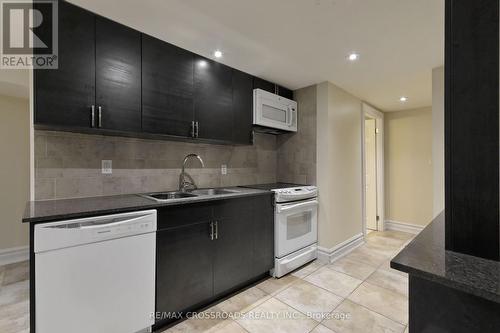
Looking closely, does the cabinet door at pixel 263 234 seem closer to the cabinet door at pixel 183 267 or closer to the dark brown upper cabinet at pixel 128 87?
the cabinet door at pixel 183 267

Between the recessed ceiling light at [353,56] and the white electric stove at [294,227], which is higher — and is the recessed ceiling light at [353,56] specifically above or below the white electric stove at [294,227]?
above

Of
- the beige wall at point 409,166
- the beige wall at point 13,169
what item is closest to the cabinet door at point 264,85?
the beige wall at point 409,166

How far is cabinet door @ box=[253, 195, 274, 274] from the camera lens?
233 centimetres

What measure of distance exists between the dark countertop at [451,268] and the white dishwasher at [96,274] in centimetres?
148

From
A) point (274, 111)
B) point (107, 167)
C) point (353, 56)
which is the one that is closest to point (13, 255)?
point (107, 167)

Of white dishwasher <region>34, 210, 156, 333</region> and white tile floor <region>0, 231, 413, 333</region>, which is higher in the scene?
white dishwasher <region>34, 210, 156, 333</region>

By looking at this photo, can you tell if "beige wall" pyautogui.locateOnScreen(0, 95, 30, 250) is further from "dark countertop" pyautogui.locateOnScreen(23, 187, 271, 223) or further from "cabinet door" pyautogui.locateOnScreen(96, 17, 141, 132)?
"cabinet door" pyautogui.locateOnScreen(96, 17, 141, 132)

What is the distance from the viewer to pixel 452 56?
840 mm

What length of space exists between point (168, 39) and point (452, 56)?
76.9 inches

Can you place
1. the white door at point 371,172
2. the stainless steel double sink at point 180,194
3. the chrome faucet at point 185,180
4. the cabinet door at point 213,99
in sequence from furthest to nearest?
1. the white door at point 371,172
2. the chrome faucet at point 185,180
3. the cabinet door at point 213,99
4. the stainless steel double sink at point 180,194

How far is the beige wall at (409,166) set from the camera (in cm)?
402

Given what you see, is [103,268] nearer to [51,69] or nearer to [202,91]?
[51,69]

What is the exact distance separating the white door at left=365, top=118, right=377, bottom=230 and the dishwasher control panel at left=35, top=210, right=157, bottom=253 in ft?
13.5

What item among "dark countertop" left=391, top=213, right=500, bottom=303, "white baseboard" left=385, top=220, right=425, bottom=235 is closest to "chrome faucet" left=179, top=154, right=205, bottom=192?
"dark countertop" left=391, top=213, right=500, bottom=303
